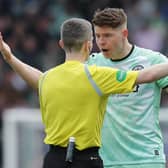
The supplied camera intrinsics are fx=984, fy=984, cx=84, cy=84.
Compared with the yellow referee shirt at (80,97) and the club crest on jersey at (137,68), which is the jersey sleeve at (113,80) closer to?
the yellow referee shirt at (80,97)

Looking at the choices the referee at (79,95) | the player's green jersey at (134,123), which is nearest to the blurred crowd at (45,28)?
the player's green jersey at (134,123)

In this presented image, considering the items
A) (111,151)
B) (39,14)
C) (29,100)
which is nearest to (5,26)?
(39,14)

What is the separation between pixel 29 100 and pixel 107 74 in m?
7.27

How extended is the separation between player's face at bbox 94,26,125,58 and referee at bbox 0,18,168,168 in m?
0.63

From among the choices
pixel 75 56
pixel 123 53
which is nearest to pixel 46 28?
pixel 123 53

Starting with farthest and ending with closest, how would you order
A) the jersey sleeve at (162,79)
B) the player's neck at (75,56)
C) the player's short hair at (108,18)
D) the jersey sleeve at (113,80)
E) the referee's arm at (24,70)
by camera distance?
the jersey sleeve at (162,79) < the player's short hair at (108,18) < the referee's arm at (24,70) < the player's neck at (75,56) < the jersey sleeve at (113,80)

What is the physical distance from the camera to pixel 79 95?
6508 millimetres

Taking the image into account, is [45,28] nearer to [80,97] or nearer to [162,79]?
[162,79]

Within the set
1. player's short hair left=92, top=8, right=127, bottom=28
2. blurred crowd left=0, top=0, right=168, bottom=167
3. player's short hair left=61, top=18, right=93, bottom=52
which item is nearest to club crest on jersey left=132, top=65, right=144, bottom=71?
player's short hair left=92, top=8, right=127, bottom=28

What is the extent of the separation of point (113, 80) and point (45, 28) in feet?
28.9

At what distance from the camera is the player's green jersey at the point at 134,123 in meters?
7.34

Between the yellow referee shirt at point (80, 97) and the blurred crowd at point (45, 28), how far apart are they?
6.91 metres

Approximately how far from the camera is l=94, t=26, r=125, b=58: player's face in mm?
7223

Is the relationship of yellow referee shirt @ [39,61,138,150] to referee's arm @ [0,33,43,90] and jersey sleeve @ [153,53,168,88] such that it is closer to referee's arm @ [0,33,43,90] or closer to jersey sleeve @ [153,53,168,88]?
referee's arm @ [0,33,43,90]
